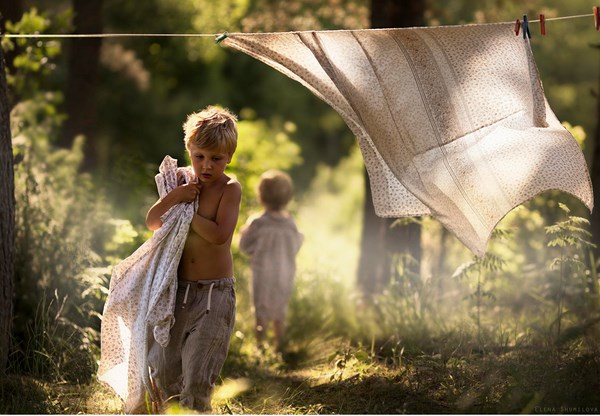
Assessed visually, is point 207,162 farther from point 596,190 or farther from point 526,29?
point 596,190

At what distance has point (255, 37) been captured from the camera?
616 centimetres

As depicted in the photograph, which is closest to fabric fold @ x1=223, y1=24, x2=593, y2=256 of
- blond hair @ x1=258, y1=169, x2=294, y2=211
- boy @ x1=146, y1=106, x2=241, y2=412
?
boy @ x1=146, y1=106, x2=241, y2=412

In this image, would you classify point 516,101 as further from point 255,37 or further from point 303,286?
point 303,286

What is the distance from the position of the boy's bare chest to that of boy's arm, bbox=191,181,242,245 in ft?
0.13

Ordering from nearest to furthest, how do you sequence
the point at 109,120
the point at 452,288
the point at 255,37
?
the point at 255,37 < the point at 452,288 < the point at 109,120

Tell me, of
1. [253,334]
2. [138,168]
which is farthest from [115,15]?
[253,334]

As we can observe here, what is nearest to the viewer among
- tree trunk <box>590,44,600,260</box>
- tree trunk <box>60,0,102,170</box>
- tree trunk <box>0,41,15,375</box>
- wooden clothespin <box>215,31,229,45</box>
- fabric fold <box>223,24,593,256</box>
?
wooden clothespin <box>215,31,229,45</box>

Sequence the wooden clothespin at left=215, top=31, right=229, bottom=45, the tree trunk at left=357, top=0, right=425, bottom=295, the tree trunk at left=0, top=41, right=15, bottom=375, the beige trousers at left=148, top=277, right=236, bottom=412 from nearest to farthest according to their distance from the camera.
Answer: the beige trousers at left=148, top=277, right=236, bottom=412, the wooden clothespin at left=215, top=31, right=229, bottom=45, the tree trunk at left=0, top=41, right=15, bottom=375, the tree trunk at left=357, top=0, right=425, bottom=295

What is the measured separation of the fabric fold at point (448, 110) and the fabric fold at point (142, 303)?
1012 mm

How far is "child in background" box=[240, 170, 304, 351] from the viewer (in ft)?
31.4

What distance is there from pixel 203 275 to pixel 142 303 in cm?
39

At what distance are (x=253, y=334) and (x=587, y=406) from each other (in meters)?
4.69

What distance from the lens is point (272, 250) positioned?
966 cm

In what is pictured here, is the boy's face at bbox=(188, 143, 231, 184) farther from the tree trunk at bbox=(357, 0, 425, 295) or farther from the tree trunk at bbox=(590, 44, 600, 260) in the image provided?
the tree trunk at bbox=(590, 44, 600, 260)
